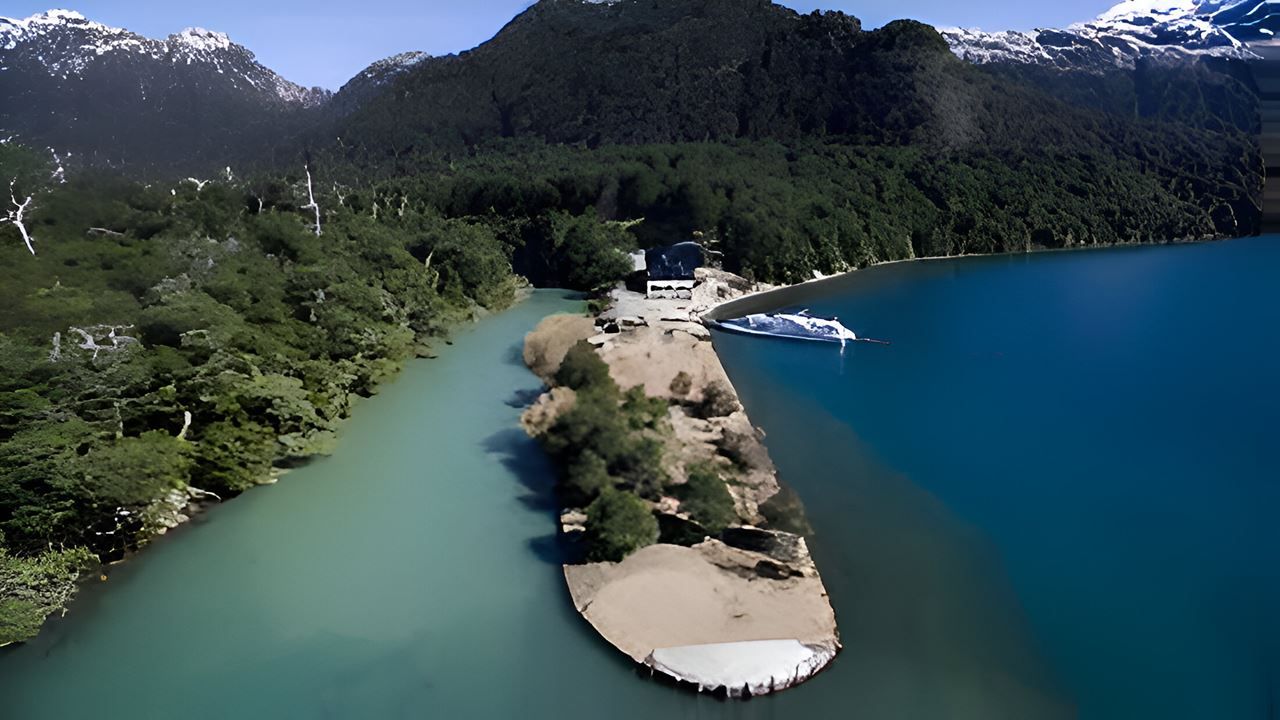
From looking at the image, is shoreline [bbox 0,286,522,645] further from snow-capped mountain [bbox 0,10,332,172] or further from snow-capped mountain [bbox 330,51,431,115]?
snow-capped mountain [bbox 330,51,431,115]

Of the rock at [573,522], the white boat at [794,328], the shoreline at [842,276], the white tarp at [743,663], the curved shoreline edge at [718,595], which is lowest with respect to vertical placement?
the white tarp at [743,663]

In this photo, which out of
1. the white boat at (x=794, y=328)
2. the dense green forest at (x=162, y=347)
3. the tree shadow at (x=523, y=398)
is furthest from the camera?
the white boat at (x=794, y=328)

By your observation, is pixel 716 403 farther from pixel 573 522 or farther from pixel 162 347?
pixel 162 347

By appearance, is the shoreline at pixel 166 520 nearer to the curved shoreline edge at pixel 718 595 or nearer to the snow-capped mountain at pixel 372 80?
the curved shoreline edge at pixel 718 595

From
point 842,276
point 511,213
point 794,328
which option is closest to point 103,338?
point 794,328

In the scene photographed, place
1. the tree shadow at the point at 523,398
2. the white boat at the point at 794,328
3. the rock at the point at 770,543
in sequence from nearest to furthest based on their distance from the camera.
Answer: the rock at the point at 770,543 < the tree shadow at the point at 523,398 < the white boat at the point at 794,328

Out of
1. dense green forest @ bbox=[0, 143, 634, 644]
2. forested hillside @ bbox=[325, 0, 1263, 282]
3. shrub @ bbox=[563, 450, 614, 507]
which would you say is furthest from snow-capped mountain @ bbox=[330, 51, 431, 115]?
shrub @ bbox=[563, 450, 614, 507]

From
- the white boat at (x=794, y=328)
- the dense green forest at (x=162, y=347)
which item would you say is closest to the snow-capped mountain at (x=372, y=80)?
the dense green forest at (x=162, y=347)
